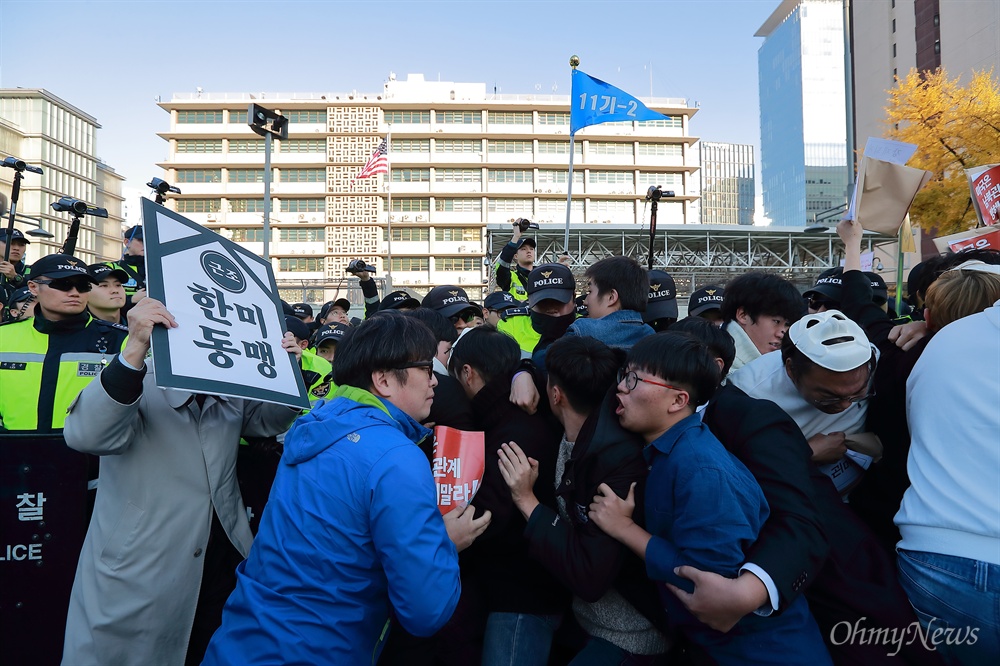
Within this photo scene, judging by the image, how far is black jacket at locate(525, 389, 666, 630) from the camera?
2.14 m

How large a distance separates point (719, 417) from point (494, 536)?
947mm

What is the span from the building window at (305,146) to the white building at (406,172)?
9 centimetres

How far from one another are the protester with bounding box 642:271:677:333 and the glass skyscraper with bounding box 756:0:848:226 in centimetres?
9587

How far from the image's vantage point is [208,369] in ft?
7.75

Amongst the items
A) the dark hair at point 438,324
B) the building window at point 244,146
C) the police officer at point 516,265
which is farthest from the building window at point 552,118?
the dark hair at point 438,324

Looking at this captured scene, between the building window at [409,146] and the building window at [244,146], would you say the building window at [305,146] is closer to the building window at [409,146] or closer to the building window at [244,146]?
the building window at [244,146]

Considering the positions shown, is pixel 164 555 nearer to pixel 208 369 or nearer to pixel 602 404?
pixel 208 369

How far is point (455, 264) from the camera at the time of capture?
203 ft

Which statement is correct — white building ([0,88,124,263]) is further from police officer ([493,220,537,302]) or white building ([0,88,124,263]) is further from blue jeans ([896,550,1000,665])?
blue jeans ([896,550,1000,665])

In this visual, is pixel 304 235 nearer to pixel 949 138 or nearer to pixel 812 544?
pixel 949 138

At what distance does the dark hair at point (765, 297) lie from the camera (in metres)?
3.23

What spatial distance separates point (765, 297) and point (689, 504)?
1675 mm

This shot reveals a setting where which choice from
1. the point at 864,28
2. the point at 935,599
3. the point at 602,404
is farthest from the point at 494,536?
the point at 864,28

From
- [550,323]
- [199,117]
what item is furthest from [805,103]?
[550,323]
